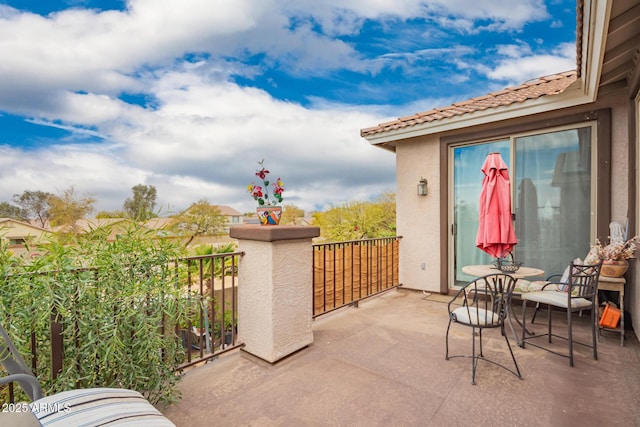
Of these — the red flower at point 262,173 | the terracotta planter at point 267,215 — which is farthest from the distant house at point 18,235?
the red flower at point 262,173

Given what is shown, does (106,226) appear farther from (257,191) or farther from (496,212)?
(496,212)

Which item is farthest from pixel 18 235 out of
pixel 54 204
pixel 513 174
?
pixel 54 204

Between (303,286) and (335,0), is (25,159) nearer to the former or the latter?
(335,0)

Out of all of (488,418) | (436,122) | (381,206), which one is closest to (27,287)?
(488,418)

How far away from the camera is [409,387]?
210 cm

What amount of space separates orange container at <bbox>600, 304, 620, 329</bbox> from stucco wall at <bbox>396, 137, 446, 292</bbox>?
196 centimetres

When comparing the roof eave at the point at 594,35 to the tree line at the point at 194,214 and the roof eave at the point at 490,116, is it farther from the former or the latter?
the tree line at the point at 194,214

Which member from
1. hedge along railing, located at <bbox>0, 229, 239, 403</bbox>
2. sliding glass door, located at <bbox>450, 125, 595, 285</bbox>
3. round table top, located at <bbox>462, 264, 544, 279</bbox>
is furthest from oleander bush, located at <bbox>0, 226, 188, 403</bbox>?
sliding glass door, located at <bbox>450, 125, 595, 285</bbox>

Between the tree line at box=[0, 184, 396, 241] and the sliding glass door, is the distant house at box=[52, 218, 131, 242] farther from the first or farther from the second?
the sliding glass door

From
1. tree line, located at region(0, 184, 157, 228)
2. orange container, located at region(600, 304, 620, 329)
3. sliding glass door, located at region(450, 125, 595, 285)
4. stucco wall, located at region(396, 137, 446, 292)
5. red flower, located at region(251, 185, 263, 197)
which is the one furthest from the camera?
tree line, located at region(0, 184, 157, 228)

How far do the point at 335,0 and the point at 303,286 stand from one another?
4.67 meters

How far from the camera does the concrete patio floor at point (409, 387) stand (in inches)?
70.2

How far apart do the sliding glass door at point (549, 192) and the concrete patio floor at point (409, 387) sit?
119 cm

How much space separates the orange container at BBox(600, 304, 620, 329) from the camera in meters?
2.88
